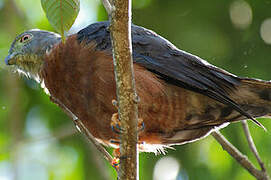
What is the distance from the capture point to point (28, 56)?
5.16m

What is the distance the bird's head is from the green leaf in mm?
2250

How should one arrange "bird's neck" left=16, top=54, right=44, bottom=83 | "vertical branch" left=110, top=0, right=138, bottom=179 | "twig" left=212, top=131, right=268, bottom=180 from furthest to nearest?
"bird's neck" left=16, top=54, right=44, bottom=83, "twig" left=212, top=131, right=268, bottom=180, "vertical branch" left=110, top=0, right=138, bottom=179

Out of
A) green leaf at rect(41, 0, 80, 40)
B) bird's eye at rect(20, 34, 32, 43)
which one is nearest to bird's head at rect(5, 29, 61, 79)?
bird's eye at rect(20, 34, 32, 43)

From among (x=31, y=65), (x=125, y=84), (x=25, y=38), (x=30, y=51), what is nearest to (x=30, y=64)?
(x=31, y=65)

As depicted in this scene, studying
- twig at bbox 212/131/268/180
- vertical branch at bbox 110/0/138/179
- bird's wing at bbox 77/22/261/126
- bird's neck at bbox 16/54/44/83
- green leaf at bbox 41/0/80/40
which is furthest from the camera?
bird's neck at bbox 16/54/44/83

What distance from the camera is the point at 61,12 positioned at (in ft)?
9.04

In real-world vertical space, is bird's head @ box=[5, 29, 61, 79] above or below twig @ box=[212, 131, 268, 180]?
above

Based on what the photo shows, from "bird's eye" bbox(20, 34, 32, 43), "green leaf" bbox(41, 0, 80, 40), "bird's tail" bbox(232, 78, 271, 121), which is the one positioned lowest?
"bird's tail" bbox(232, 78, 271, 121)

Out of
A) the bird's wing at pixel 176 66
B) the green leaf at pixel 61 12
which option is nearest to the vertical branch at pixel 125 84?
the green leaf at pixel 61 12

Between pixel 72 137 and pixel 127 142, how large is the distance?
3040 mm

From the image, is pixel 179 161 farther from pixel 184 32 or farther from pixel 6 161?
pixel 6 161

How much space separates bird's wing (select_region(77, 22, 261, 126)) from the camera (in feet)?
13.8

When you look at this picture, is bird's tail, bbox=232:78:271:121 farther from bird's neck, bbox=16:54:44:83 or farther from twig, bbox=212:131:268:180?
bird's neck, bbox=16:54:44:83

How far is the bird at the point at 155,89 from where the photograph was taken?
425 cm
